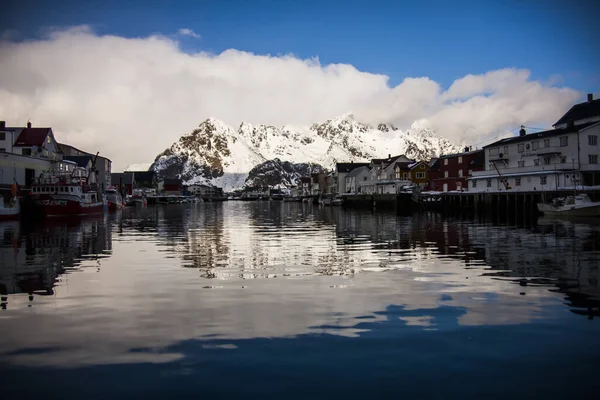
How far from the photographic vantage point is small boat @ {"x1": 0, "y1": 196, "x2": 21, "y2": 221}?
2135 inches

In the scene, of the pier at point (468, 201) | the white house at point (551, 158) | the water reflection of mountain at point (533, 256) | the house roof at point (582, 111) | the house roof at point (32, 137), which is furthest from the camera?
the house roof at point (32, 137)

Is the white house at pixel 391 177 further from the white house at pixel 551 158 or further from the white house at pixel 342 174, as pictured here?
the white house at pixel 551 158

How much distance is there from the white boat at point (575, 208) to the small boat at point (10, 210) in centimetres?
5719

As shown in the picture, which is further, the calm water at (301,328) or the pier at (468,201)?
the pier at (468,201)

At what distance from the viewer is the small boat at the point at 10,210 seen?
54.2 m

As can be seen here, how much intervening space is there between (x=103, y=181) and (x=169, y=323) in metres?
138

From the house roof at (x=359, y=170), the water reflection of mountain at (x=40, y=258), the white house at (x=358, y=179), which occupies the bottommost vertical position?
the water reflection of mountain at (x=40, y=258)

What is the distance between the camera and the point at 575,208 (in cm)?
5481

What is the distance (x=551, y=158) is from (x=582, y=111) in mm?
14631

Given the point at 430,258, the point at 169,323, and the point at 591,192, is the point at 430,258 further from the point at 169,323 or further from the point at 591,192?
the point at 591,192

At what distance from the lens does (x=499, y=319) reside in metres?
10.6

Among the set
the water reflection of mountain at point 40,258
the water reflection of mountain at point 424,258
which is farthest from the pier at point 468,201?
the water reflection of mountain at point 40,258

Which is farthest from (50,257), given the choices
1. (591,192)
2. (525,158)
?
(525,158)

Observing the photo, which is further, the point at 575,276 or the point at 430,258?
the point at 430,258
